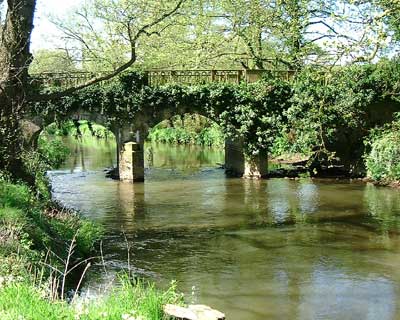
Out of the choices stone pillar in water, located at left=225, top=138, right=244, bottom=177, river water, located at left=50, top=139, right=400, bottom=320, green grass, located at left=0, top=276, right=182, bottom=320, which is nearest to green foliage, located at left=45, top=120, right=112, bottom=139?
stone pillar in water, located at left=225, top=138, right=244, bottom=177

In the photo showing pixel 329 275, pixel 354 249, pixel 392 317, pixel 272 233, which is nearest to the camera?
pixel 392 317

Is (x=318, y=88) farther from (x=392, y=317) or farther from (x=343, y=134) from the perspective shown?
(x=392, y=317)

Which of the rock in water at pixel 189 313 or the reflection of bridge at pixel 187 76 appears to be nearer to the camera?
the rock in water at pixel 189 313

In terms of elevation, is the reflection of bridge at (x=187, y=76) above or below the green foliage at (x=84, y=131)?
above

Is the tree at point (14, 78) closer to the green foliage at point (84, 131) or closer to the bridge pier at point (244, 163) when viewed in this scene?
the bridge pier at point (244, 163)

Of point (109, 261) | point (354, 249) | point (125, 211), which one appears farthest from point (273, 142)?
point (109, 261)

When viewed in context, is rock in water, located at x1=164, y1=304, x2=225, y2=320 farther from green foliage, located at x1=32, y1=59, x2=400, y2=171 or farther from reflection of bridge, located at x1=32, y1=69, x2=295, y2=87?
reflection of bridge, located at x1=32, y1=69, x2=295, y2=87

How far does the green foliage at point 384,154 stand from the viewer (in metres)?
23.6

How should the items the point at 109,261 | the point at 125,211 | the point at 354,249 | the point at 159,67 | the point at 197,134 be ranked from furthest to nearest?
the point at 197,134 → the point at 159,67 → the point at 125,211 → the point at 354,249 → the point at 109,261

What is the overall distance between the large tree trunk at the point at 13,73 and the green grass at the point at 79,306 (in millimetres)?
8454

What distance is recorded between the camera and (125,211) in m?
19.7

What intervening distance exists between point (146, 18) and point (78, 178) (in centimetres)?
883

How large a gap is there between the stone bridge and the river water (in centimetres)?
100

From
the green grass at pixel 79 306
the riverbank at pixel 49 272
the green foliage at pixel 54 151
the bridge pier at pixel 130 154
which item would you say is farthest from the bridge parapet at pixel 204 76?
the green grass at pixel 79 306
